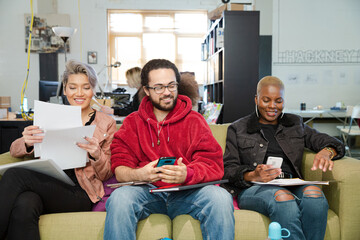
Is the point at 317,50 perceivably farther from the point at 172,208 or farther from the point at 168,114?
the point at 172,208

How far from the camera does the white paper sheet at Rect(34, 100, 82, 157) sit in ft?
5.09

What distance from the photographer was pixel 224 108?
373 cm

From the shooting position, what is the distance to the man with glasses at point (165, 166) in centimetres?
142

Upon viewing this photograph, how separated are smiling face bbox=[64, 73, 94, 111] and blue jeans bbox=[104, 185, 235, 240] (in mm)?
601

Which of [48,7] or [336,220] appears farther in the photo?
[48,7]

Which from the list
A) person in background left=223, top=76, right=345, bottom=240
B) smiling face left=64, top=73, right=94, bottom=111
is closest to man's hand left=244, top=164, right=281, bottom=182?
person in background left=223, top=76, right=345, bottom=240

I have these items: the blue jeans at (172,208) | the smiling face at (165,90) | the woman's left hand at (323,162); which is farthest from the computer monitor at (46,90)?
the woman's left hand at (323,162)

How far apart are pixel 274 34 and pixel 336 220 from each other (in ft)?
18.3

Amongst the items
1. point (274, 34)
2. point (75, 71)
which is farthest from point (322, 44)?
point (75, 71)

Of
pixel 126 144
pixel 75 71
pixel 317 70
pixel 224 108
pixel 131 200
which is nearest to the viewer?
pixel 131 200

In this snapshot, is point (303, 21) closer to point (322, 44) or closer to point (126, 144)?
point (322, 44)

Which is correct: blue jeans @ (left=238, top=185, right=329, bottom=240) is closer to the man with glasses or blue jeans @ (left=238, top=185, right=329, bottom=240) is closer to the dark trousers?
the man with glasses

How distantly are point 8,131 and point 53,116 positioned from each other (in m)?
1.77

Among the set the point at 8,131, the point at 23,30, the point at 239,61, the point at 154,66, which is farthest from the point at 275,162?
the point at 23,30
